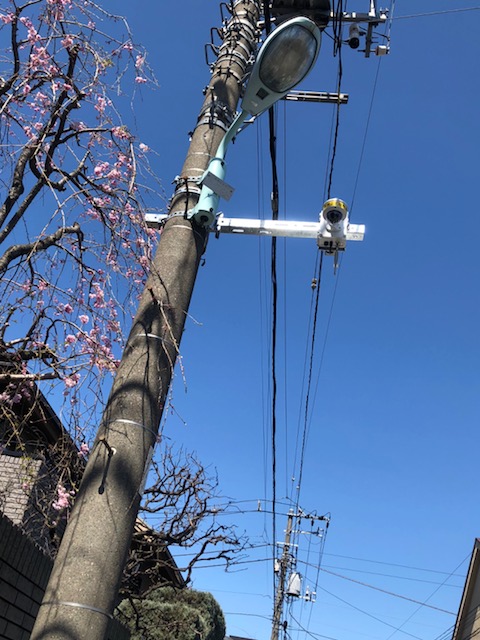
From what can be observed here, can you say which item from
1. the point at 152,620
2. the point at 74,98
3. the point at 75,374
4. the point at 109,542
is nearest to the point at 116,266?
the point at 75,374

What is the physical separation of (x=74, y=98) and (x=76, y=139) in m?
0.34

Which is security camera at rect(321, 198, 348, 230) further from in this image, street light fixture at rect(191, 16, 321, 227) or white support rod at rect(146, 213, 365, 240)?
street light fixture at rect(191, 16, 321, 227)

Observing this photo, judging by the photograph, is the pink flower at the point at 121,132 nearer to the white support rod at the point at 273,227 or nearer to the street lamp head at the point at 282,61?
the white support rod at the point at 273,227

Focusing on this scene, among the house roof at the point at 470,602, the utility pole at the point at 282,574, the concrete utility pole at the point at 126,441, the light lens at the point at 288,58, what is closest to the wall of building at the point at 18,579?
the concrete utility pole at the point at 126,441

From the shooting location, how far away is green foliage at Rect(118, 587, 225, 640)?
12.1 meters

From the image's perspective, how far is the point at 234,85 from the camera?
14.9ft

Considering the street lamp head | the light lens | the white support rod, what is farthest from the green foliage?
the light lens

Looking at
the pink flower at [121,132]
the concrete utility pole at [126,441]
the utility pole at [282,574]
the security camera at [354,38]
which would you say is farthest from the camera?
the utility pole at [282,574]

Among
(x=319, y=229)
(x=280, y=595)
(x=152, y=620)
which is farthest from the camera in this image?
(x=280, y=595)

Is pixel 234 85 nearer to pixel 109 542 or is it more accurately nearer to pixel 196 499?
pixel 109 542

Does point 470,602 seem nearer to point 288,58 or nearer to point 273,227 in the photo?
point 273,227

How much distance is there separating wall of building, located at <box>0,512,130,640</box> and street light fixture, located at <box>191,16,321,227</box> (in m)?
3.85

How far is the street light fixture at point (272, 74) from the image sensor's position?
11.2ft

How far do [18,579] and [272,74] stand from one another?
5.67 meters
